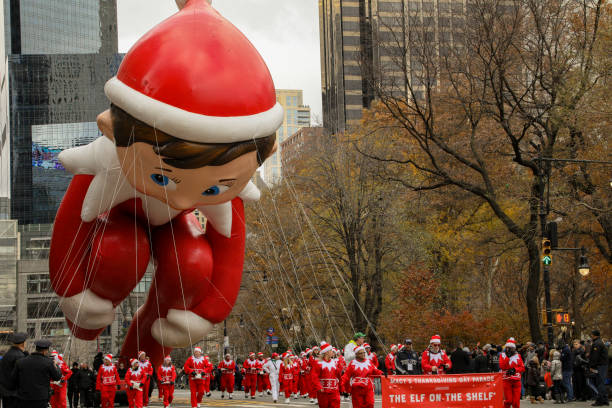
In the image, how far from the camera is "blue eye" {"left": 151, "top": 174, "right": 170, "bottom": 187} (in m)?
11.1

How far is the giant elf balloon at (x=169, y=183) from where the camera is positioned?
34.5 feet

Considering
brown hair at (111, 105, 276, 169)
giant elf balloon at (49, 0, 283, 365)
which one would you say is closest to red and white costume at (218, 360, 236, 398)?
giant elf balloon at (49, 0, 283, 365)

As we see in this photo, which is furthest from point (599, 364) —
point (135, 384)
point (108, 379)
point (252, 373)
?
point (252, 373)

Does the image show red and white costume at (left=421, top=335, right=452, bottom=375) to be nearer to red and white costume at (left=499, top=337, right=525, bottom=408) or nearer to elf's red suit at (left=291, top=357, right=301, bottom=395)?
red and white costume at (left=499, top=337, right=525, bottom=408)

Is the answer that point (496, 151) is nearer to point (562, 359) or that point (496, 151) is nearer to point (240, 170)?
point (562, 359)

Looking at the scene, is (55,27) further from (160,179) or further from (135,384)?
(160,179)

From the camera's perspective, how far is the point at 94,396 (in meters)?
20.7

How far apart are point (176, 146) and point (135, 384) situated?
7.24m

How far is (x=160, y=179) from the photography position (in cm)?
1113

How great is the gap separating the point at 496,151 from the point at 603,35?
471cm

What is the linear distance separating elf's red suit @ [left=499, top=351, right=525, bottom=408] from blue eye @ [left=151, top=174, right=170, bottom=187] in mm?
8464

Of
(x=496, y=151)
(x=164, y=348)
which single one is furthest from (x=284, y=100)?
(x=164, y=348)

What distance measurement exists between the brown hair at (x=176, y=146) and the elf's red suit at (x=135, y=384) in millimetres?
6019

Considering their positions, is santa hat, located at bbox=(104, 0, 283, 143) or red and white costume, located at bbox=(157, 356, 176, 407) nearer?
santa hat, located at bbox=(104, 0, 283, 143)
